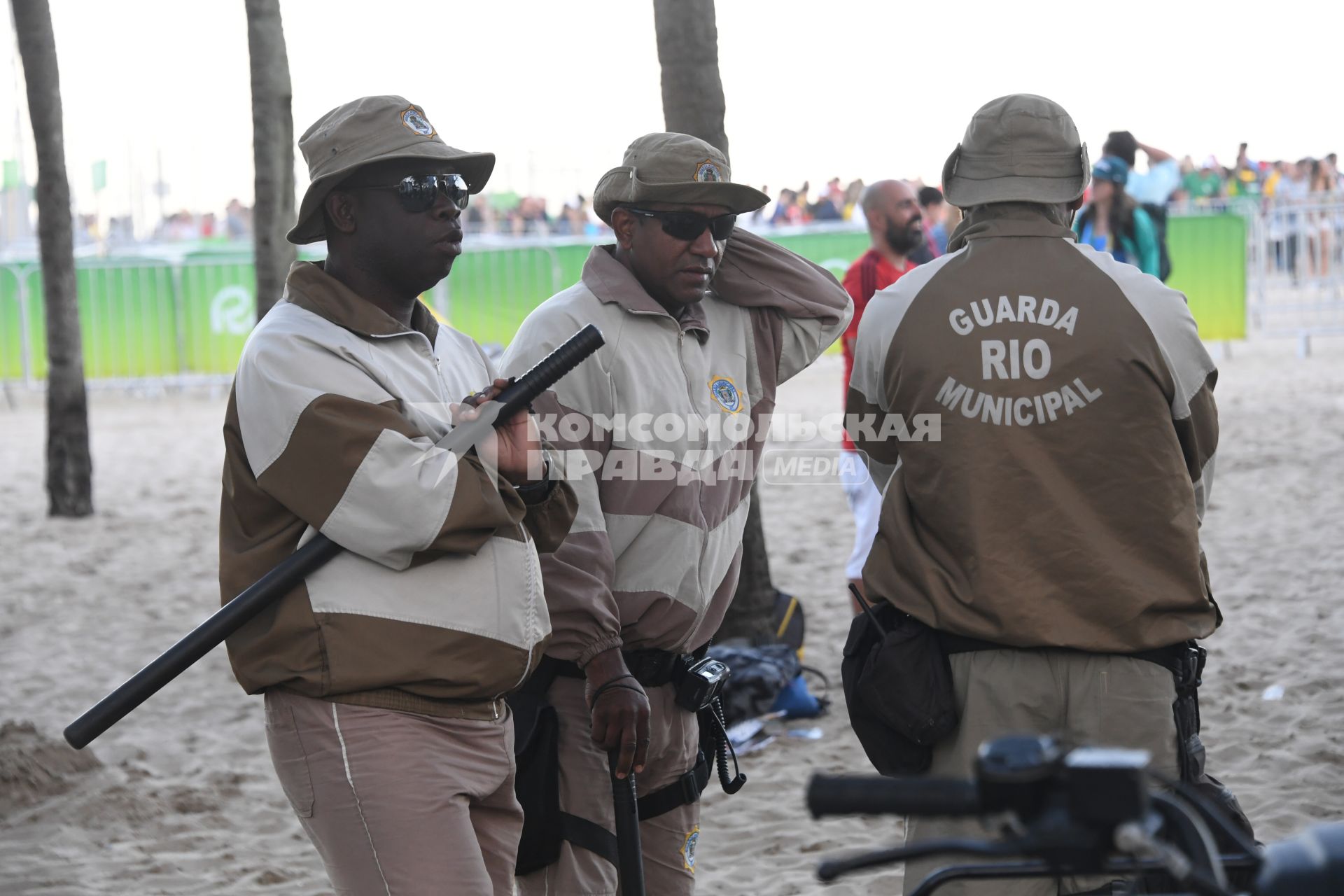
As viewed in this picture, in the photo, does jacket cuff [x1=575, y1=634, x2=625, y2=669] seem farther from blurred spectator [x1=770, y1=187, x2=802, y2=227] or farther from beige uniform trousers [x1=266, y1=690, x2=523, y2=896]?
blurred spectator [x1=770, y1=187, x2=802, y2=227]

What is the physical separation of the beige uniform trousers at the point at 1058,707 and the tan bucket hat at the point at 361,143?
4.66ft

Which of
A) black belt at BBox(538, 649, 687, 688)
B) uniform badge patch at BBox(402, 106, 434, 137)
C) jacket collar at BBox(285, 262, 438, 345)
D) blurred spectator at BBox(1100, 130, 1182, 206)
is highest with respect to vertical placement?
blurred spectator at BBox(1100, 130, 1182, 206)

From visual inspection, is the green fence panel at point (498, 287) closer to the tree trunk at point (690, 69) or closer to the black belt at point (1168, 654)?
the tree trunk at point (690, 69)

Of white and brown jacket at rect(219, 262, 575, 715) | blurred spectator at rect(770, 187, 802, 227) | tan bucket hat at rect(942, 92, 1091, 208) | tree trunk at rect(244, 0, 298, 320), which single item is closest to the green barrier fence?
blurred spectator at rect(770, 187, 802, 227)

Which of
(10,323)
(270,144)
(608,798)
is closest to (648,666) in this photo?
(608,798)

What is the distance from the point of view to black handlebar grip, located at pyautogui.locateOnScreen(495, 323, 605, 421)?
8.56 ft

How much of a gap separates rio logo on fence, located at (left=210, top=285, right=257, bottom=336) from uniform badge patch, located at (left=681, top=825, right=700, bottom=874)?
15604 mm

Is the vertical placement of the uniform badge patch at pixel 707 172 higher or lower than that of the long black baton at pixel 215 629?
higher

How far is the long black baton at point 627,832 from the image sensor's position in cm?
296

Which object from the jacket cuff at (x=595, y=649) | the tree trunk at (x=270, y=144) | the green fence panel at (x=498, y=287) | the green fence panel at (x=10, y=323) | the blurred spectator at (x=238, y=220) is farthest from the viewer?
the blurred spectator at (x=238, y=220)

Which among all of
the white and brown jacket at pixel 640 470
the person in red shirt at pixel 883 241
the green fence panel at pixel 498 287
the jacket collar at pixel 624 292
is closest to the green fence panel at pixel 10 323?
the green fence panel at pixel 498 287

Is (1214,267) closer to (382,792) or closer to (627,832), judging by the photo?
(627,832)

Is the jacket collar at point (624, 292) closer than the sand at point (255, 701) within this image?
Yes

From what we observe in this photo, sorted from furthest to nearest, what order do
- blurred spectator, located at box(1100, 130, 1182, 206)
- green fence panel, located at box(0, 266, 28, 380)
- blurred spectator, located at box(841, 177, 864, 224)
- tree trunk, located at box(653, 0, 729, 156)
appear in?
blurred spectator, located at box(841, 177, 864, 224)
green fence panel, located at box(0, 266, 28, 380)
blurred spectator, located at box(1100, 130, 1182, 206)
tree trunk, located at box(653, 0, 729, 156)
